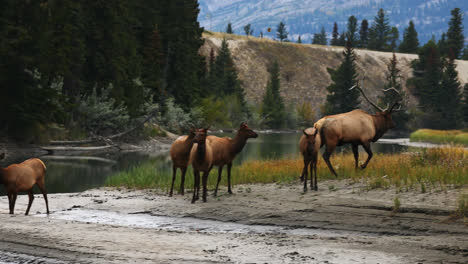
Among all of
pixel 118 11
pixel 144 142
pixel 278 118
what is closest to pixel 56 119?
pixel 144 142

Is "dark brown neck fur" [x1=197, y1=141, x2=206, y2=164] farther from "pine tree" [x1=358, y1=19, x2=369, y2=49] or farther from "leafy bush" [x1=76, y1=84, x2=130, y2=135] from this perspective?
"pine tree" [x1=358, y1=19, x2=369, y2=49]

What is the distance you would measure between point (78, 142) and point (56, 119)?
228cm

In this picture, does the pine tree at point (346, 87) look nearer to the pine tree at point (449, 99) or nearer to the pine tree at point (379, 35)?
the pine tree at point (449, 99)

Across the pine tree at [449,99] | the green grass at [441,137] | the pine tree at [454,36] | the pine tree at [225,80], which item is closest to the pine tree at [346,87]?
the pine tree at [225,80]

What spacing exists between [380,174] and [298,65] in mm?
137289

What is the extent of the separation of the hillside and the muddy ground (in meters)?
115

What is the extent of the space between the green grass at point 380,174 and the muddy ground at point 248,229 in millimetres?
582

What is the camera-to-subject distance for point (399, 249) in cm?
870

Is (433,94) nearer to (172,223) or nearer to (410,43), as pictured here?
(410,43)

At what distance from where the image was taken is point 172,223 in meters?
12.6

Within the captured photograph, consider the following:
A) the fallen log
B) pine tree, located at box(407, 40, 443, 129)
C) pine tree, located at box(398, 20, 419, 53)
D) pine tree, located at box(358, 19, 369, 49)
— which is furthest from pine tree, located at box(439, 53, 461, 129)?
pine tree, located at box(358, 19, 369, 49)

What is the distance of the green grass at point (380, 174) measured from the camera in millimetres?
13453

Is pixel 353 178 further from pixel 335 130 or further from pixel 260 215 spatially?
pixel 260 215

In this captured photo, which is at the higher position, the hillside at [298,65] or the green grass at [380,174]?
the hillside at [298,65]
